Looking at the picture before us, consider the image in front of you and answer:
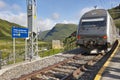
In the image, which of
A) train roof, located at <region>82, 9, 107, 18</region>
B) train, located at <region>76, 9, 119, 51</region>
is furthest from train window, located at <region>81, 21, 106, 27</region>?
train roof, located at <region>82, 9, 107, 18</region>

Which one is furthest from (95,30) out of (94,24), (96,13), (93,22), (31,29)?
(31,29)

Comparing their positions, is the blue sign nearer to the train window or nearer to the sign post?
the sign post

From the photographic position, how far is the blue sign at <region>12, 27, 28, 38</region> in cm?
1527

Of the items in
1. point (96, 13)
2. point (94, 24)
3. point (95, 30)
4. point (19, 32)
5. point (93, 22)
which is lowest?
point (19, 32)

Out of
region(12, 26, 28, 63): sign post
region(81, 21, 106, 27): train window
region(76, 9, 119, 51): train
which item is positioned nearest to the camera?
region(12, 26, 28, 63): sign post

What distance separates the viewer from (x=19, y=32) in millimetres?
15781

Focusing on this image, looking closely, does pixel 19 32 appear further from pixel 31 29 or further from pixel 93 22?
pixel 93 22

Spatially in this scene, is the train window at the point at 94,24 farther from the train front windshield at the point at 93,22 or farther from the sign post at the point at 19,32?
the sign post at the point at 19,32

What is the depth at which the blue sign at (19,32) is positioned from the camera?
15.3 m

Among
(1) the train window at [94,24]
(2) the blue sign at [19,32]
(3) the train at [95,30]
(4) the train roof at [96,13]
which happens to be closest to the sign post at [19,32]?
(2) the blue sign at [19,32]

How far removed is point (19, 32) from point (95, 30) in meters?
6.26

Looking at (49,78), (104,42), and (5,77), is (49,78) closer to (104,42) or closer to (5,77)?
(5,77)

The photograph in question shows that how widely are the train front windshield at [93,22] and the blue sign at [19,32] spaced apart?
210 inches

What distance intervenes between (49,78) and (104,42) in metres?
9.39
